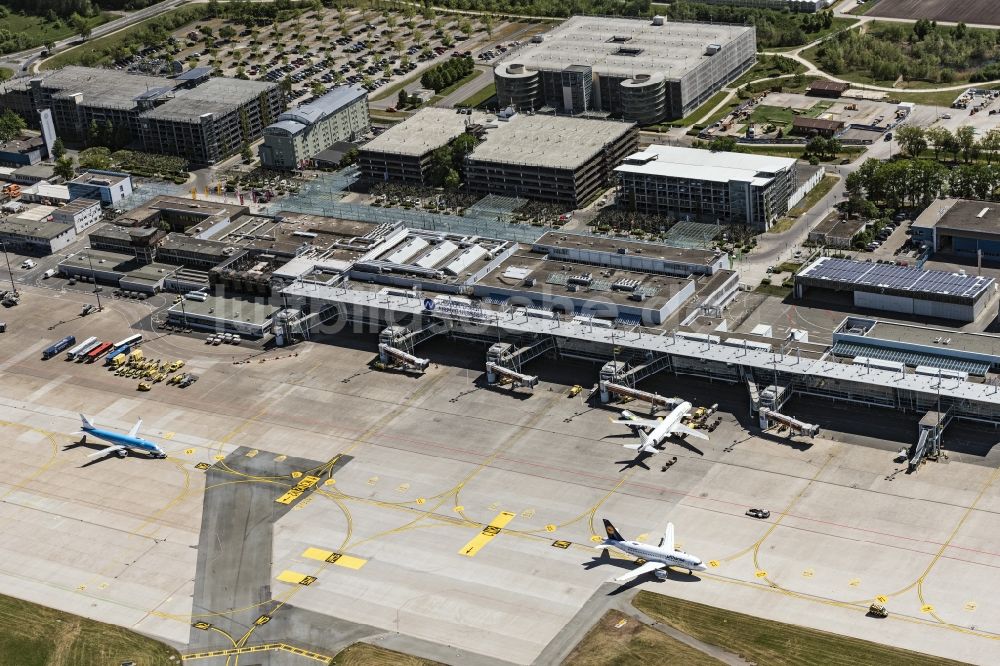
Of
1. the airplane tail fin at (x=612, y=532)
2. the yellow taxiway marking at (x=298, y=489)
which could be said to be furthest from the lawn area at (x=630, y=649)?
the yellow taxiway marking at (x=298, y=489)

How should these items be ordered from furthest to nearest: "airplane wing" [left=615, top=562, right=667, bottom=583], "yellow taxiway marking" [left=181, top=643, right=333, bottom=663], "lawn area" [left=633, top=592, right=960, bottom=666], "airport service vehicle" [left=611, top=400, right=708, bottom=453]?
"airport service vehicle" [left=611, top=400, right=708, bottom=453]
"airplane wing" [left=615, top=562, right=667, bottom=583]
"yellow taxiway marking" [left=181, top=643, right=333, bottom=663]
"lawn area" [left=633, top=592, right=960, bottom=666]

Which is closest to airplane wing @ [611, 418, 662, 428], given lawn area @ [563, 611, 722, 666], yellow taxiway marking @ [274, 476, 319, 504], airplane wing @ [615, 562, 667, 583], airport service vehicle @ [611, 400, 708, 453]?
airport service vehicle @ [611, 400, 708, 453]

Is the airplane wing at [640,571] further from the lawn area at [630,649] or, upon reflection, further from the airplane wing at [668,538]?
the lawn area at [630,649]

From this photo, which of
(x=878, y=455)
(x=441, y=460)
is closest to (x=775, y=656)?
(x=878, y=455)

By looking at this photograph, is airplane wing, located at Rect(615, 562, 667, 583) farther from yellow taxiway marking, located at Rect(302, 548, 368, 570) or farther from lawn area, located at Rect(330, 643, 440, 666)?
yellow taxiway marking, located at Rect(302, 548, 368, 570)

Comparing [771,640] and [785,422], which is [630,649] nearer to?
[771,640]

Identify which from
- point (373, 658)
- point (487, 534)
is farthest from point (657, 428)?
point (373, 658)
